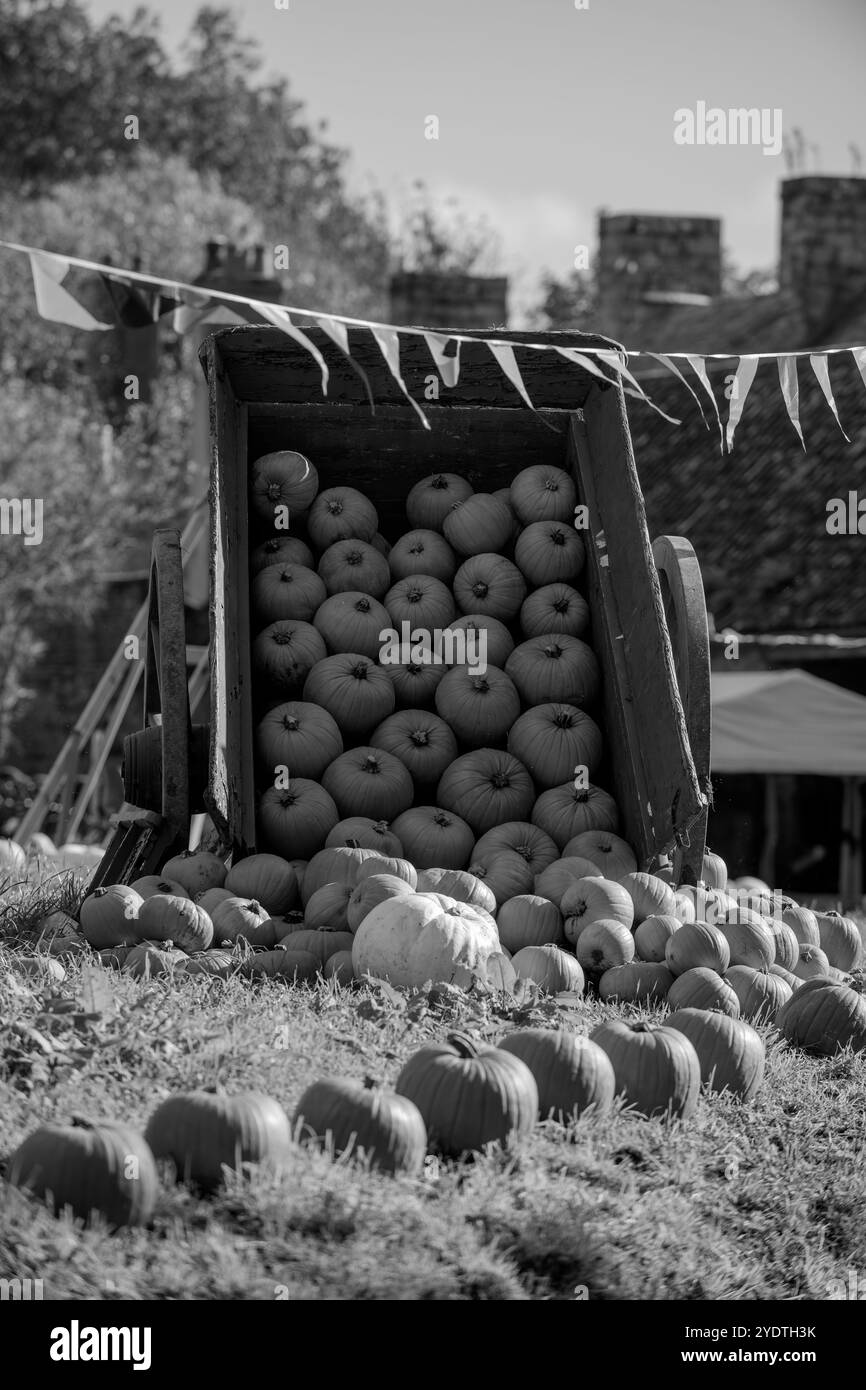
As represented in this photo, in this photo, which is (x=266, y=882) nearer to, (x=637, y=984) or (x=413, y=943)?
(x=413, y=943)

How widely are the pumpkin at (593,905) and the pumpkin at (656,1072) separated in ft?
3.79

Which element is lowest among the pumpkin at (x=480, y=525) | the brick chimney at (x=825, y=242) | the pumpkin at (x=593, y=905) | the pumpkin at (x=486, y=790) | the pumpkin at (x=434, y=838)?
the pumpkin at (x=593, y=905)

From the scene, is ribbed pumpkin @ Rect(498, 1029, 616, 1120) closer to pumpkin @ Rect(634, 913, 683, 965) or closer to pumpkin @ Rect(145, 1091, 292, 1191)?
pumpkin @ Rect(145, 1091, 292, 1191)

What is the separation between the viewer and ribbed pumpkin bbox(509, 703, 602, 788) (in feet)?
20.2

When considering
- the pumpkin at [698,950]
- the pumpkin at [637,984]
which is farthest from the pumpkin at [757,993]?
the pumpkin at [637,984]

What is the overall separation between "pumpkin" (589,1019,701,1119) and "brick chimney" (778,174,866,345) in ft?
67.1

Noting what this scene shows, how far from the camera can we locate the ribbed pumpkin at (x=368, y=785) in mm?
6020

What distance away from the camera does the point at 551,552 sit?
6.54m

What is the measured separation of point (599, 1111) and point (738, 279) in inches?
2126

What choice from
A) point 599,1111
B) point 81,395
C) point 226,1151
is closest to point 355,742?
point 599,1111

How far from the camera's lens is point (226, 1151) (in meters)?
3.26

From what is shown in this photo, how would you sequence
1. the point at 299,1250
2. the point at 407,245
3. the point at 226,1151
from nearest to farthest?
the point at 299,1250 < the point at 226,1151 < the point at 407,245

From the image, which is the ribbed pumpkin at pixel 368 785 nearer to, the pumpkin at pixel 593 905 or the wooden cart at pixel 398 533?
the wooden cart at pixel 398 533
